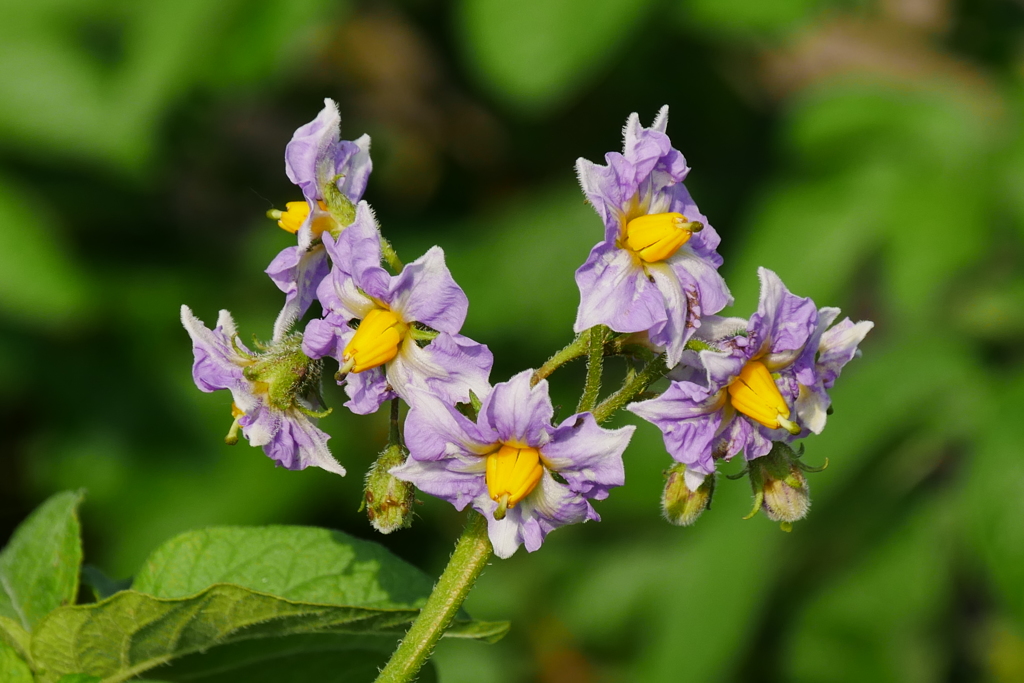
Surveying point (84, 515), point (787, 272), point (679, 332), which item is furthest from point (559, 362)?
point (84, 515)

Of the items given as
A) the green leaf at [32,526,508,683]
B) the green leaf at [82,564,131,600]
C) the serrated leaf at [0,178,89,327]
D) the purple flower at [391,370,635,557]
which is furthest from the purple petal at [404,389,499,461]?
the serrated leaf at [0,178,89,327]

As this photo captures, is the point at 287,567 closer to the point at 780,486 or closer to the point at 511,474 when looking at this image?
the point at 511,474

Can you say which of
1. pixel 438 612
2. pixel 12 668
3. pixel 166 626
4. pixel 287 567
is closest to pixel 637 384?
pixel 438 612

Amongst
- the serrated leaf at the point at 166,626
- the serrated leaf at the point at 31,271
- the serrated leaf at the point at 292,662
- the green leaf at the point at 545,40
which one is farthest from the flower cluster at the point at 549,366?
the serrated leaf at the point at 31,271

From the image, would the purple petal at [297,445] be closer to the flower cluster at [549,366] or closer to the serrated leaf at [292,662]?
the flower cluster at [549,366]

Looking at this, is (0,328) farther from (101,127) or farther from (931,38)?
(931,38)
